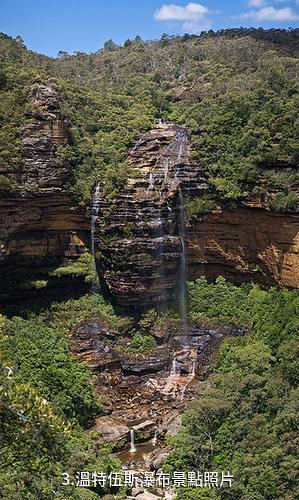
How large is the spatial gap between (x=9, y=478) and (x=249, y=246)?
1663cm

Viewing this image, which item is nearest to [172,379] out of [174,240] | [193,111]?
[174,240]

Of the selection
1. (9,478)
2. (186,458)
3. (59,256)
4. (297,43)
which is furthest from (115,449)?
(297,43)

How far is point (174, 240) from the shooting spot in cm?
2328

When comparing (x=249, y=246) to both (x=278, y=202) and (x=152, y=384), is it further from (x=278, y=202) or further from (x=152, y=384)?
(x=152, y=384)

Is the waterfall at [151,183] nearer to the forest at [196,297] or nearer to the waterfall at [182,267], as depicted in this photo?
→ the forest at [196,297]

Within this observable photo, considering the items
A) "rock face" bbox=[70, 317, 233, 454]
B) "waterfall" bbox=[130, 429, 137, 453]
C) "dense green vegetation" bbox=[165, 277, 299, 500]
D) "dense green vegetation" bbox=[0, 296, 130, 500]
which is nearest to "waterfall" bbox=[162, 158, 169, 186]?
"dense green vegetation" bbox=[0, 296, 130, 500]

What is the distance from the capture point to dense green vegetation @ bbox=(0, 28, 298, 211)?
22.7 metres

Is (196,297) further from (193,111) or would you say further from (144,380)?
(193,111)

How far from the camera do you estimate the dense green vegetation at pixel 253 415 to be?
13859 millimetres

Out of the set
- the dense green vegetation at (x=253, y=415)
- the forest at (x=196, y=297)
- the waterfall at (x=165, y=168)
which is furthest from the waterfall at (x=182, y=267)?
the dense green vegetation at (x=253, y=415)

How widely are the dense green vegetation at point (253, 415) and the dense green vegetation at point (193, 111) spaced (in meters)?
4.71

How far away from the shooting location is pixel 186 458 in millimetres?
15594

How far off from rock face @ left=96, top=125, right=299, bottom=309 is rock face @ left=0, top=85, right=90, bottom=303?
1448 mm

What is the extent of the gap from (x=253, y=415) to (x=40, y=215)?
11.2 meters
